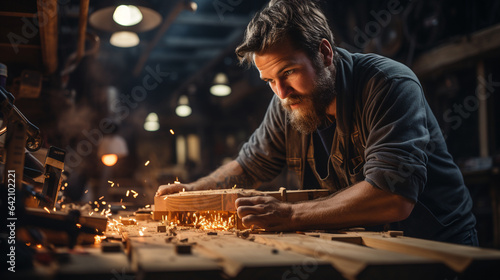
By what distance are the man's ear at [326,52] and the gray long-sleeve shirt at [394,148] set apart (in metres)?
0.08

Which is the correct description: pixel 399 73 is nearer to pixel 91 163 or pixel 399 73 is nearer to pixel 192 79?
pixel 91 163

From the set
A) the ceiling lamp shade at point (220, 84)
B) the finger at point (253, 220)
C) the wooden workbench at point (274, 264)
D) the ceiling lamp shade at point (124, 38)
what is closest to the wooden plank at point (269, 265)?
the wooden workbench at point (274, 264)

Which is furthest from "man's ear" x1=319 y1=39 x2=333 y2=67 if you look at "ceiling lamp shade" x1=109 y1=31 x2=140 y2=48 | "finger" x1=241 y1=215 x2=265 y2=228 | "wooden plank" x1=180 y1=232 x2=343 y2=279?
"ceiling lamp shade" x1=109 y1=31 x2=140 y2=48

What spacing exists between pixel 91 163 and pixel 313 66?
30.1 feet

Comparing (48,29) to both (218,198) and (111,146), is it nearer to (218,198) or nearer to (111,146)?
(218,198)

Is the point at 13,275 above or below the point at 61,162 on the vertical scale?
below

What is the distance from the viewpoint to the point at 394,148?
6.53ft

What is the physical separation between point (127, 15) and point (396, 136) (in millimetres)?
3583

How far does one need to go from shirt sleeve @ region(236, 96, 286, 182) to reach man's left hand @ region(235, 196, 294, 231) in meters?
1.24

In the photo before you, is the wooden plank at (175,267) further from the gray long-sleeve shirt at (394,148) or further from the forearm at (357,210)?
the gray long-sleeve shirt at (394,148)

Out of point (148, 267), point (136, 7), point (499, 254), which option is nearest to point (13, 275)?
point (148, 267)

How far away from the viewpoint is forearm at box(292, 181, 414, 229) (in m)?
1.94

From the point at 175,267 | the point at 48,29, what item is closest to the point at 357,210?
the point at 175,267

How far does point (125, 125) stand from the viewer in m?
15.7
